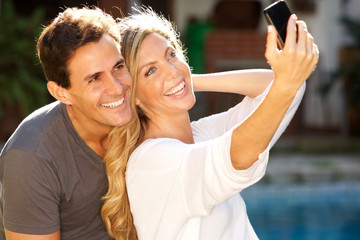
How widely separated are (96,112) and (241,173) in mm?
1040

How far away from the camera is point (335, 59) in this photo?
471 inches

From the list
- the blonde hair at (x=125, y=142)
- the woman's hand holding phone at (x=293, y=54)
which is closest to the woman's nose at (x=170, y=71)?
the blonde hair at (x=125, y=142)

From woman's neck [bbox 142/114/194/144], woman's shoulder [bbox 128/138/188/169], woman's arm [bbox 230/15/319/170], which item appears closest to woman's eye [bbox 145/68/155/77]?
woman's neck [bbox 142/114/194/144]

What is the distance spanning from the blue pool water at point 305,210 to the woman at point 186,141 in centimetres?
472

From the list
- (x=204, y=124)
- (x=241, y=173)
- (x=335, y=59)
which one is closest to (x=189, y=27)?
(x=335, y=59)

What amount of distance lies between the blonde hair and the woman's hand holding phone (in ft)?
3.22

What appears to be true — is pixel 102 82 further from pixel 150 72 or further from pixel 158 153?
pixel 158 153

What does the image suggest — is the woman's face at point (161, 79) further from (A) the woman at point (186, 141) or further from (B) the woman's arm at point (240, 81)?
(B) the woman's arm at point (240, 81)

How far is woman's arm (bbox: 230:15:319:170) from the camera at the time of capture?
167 centimetres

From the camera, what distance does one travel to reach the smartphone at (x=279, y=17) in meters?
1.73

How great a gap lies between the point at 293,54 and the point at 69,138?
1.39 metres

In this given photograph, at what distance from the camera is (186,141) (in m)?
2.72

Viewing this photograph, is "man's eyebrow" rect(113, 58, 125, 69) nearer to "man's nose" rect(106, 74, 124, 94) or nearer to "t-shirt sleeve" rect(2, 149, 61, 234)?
"man's nose" rect(106, 74, 124, 94)

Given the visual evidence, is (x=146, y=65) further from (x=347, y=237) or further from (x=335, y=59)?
(x=335, y=59)
